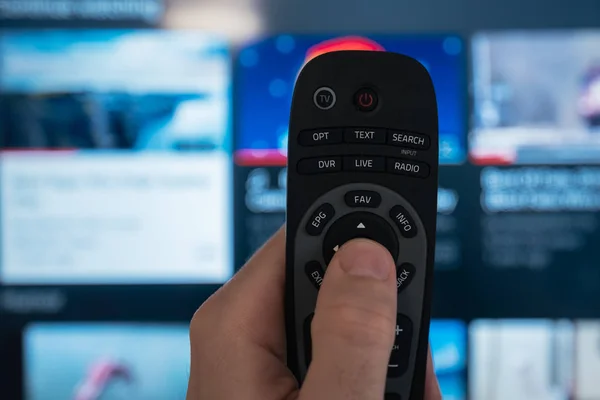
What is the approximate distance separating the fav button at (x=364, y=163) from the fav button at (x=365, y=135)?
14 millimetres

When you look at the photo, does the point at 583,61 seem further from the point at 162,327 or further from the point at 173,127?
the point at 162,327

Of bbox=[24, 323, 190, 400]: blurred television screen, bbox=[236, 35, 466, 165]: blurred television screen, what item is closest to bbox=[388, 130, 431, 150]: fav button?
bbox=[236, 35, 466, 165]: blurred television screen

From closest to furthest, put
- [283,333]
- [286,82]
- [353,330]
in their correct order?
[353,330], [283,333], [286,82]

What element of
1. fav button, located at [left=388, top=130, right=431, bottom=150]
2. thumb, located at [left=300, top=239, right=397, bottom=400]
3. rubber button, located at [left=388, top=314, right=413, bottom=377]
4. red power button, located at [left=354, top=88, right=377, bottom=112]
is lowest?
rubber button, located at [left=388, top=314, right=413, bottom=377]

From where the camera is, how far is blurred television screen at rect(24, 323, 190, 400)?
1.07m

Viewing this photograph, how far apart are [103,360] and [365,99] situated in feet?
2.58

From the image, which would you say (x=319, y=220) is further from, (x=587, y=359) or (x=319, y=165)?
(x=587, y=359)

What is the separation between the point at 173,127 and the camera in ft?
3.44

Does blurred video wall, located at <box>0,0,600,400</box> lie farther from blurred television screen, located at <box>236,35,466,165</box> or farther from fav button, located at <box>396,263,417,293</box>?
fav button, located at <box>396,263,417,293</box>

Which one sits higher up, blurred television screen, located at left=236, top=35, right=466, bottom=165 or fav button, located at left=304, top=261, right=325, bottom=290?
blurred television screen, located at left=236, top=35, right=466, bottom=165

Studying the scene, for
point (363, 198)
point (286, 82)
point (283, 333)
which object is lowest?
point (283, 333)

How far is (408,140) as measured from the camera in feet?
1.62

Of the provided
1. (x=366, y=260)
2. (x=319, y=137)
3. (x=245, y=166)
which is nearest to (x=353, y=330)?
(x=366, y=260)

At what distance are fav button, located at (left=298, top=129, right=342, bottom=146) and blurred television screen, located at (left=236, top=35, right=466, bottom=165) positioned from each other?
0.56 meters
